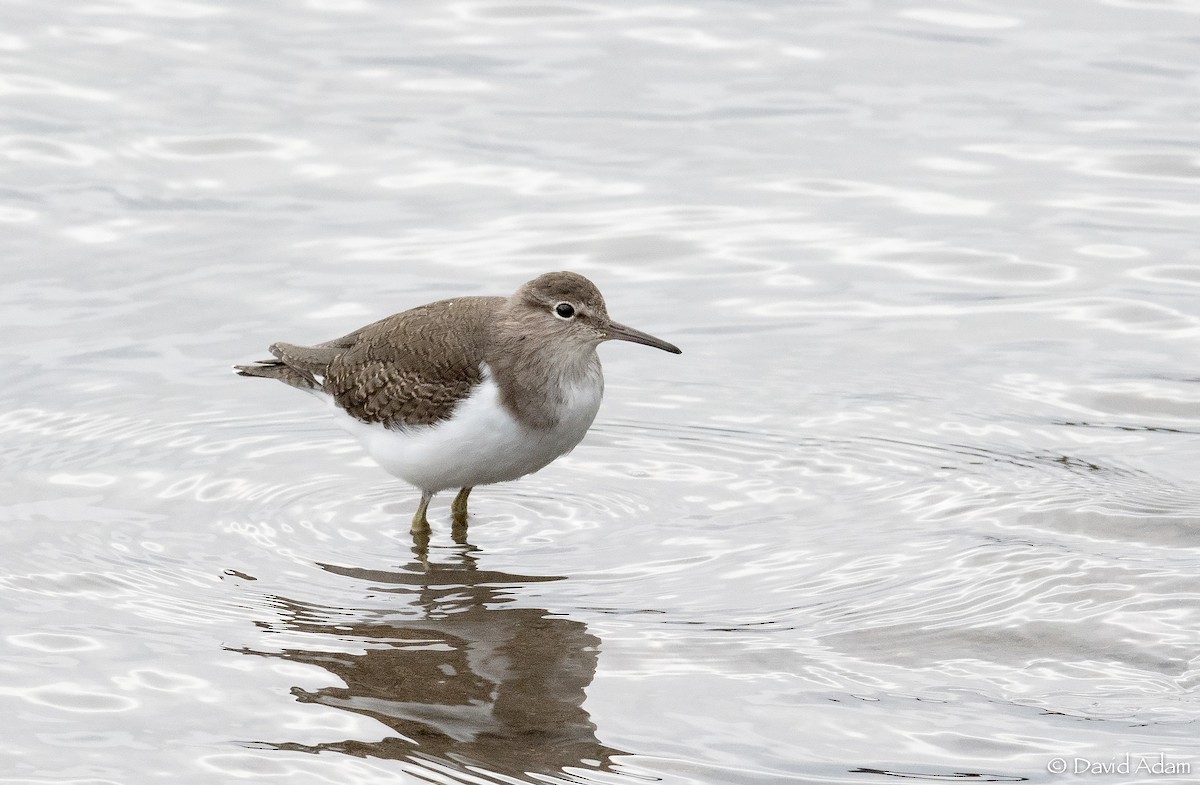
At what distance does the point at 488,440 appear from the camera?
8086 millimetres

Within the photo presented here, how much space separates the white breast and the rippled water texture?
0.41 metres

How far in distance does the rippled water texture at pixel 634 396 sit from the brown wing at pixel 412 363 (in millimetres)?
615

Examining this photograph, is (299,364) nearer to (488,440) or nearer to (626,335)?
(488,440)

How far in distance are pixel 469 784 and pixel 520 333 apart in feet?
9.82

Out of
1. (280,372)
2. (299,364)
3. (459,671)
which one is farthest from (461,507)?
(459,671)

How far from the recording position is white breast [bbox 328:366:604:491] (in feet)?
26.6

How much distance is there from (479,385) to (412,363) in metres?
0.51

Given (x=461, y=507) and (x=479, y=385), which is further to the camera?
(x=461, y=507)

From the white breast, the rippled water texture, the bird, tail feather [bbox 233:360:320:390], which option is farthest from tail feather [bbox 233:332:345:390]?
the white breast

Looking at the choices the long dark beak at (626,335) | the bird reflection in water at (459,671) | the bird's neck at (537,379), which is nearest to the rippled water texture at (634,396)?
the bird reflection in water at (459,671)

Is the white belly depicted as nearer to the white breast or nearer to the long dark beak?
the white breast

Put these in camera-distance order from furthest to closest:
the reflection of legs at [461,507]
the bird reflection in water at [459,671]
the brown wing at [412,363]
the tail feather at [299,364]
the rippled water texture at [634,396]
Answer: the tail feather at [299,364] → the reflection of legs at [461,507] → the brown wing at [412,363] → the rippled water texture at [634,396] → the bird reflection in water at [459,671]

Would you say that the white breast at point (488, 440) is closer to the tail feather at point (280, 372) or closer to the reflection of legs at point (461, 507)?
the reflection of legs at point (461, 507)

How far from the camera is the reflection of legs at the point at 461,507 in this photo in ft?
28.8
